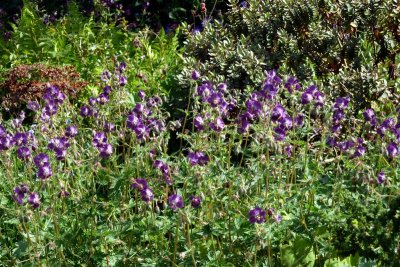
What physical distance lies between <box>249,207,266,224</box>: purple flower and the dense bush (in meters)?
2.01

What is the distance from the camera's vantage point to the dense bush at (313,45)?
5.09 m

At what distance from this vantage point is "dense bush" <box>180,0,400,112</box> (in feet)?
16.7

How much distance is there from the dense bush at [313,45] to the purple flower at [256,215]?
6.59 feet

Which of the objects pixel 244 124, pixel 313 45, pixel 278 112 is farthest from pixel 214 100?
pixel 313 45

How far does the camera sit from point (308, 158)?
3863mm

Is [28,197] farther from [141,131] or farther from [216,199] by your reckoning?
[216,199]

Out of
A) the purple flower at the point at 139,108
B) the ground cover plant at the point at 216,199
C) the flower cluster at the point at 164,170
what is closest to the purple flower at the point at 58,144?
the ground cover plant at the point at 216,199

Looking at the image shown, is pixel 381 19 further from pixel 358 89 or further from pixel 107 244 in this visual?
pixel 107 244

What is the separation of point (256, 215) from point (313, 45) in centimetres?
244

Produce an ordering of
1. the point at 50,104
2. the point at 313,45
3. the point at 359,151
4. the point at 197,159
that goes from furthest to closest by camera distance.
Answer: the point at 313,45 < the point at 50,104 < the point at 359,151 < the point at 197,159

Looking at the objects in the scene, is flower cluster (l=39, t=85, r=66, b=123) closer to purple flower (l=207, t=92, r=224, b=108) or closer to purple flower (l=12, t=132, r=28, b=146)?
purple flower (l=12, t=132, r=28, b=146)

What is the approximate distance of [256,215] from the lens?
3.04 meters

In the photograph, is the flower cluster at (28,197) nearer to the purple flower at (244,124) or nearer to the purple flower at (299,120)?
the purple flower at (244,124)

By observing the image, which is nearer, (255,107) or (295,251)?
(255,107)
